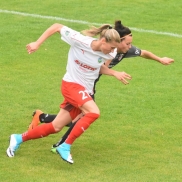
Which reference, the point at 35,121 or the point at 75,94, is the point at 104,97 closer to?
the point at 35,121

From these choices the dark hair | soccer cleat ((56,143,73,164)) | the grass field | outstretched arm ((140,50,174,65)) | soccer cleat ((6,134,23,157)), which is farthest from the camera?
outstretched arm ((140,50,174,65))

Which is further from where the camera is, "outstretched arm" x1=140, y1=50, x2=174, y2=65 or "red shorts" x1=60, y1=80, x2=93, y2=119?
"outstretched arm" x1=140, y1=50, x2=174, y2=65

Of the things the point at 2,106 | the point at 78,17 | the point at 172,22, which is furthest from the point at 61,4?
the point at 2,106

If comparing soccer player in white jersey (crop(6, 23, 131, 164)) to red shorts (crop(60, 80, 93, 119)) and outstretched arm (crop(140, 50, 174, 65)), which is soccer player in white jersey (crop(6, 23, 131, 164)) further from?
outstretched arm (crop(140, 50, 174, 65))

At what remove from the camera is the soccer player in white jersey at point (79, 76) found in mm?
8562

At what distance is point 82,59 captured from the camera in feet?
28.6

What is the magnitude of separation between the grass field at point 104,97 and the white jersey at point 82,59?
1083 millimetres

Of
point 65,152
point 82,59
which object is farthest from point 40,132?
point 82,59

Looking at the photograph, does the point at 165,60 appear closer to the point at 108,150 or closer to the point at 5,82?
the point at 108,150

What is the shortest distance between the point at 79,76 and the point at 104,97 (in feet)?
10.2

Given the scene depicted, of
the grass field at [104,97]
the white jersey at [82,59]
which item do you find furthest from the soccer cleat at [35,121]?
the white jersey at [82,59]

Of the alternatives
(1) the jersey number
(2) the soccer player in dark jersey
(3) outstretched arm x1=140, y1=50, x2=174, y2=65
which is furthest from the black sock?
(3) outstretched arm x1=140, y1=50, x2=174, y2=65

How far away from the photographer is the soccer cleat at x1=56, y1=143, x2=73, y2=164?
8.52 metres

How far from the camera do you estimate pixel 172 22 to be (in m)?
16.9
